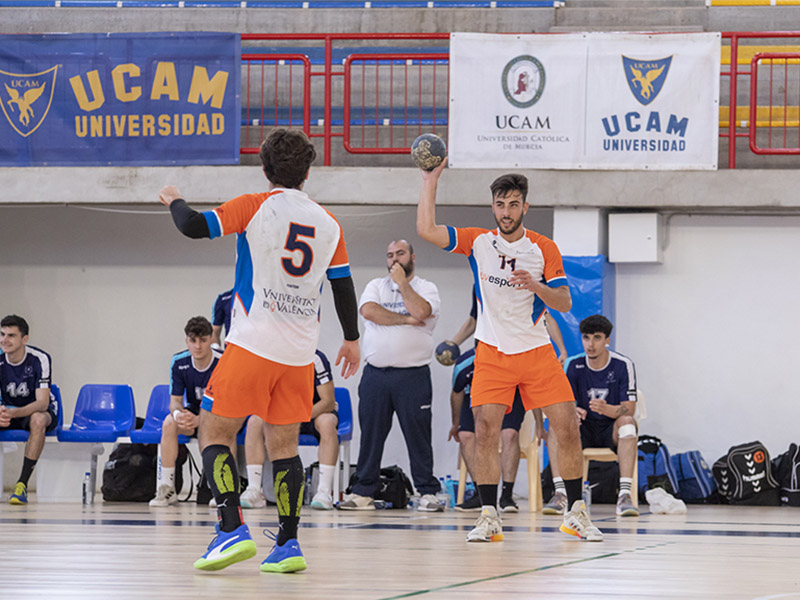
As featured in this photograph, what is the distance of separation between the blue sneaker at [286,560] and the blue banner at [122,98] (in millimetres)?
5884

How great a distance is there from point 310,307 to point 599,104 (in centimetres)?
554

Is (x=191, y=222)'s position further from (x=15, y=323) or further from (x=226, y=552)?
(x=15, y=323)

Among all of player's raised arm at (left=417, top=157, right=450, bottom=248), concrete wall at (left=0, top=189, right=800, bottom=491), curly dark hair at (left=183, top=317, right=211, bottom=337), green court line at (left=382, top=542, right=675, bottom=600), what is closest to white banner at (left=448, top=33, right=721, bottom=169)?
concrete wall at (left=0, top=189, right=800, bottom=491)

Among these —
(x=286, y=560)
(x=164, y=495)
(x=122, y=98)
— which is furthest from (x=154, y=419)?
(x=286, y=560)

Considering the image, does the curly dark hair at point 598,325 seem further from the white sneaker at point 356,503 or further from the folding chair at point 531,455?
the white sneaker at point 356,503

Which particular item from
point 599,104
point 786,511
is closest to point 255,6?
point 599,104

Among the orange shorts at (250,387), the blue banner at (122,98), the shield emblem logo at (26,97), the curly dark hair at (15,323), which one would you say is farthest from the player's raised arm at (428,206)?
the shield emblem logo at (26,97)

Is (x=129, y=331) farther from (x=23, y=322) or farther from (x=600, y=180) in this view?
(x=600, y=180)

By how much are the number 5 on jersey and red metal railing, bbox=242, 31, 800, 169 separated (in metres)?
5.33

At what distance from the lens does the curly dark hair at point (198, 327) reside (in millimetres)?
8055

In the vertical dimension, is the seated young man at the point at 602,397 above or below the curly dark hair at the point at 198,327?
below

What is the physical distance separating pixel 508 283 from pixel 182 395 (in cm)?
358

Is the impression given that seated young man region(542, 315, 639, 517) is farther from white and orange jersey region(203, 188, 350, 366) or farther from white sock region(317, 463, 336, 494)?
white and orange jersey region(203, 188, 350, 366)

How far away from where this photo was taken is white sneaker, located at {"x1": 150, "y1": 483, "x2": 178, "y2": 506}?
8.07m
